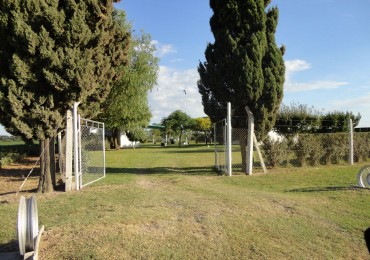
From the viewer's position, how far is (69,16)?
32.2ft

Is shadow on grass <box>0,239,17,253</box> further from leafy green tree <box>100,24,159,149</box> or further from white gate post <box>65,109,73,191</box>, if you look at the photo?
leafy green tree <box>100,24,159,149</box>

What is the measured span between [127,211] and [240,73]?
822 centimetres

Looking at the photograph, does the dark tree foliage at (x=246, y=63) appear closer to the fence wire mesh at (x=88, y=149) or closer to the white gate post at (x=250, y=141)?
the white gate post at (x=250, y=141)

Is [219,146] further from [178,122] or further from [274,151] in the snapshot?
[178,122]

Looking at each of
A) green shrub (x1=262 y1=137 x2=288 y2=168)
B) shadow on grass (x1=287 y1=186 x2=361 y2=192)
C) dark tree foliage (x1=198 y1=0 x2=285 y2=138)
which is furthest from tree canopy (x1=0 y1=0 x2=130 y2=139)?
green shrub (x1=262 y1=137 x2=288 y2=168)

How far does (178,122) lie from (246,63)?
145ft

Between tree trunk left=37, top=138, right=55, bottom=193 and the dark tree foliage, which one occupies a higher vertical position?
the dark tree foliage

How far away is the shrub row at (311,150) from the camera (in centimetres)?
1549

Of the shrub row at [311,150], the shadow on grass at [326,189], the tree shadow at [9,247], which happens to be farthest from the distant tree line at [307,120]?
the tree shadow at [9,247]

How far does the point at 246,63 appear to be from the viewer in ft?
44.5

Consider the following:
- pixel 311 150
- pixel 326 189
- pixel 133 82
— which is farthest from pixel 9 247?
pixel 133 82

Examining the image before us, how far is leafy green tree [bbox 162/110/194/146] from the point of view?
57.4 m

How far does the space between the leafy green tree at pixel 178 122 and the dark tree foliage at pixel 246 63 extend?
139ft

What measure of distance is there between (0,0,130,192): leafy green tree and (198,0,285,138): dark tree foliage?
531cm
